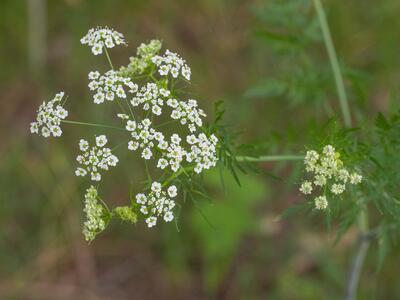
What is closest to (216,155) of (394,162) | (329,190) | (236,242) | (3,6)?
(329,190)

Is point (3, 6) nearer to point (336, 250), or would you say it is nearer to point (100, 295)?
point (100, 295)

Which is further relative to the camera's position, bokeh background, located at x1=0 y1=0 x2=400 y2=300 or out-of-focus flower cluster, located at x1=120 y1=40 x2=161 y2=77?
bokeh background, located at x1=0 y1=0 x2=400 y2=300

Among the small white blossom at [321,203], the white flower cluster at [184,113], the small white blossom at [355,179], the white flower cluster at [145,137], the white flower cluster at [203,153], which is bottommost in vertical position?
the small white blossom at [321,203]

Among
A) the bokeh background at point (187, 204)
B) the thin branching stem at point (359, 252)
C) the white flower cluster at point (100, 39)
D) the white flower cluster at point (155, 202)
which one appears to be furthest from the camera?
the bokeh background at point (187, 204)

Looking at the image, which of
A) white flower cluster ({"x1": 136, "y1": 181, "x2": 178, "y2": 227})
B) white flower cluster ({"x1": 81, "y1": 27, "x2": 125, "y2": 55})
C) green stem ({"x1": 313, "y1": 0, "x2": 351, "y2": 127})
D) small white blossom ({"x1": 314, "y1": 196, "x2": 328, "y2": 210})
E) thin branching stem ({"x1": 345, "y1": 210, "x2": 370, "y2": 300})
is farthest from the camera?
thin branching stem ({"x1": 345, "y1": 210, "x2": 370, "y2": 300})

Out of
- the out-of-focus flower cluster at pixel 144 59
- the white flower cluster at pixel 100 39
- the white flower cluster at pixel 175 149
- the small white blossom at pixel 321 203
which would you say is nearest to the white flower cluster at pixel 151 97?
the white flower cluster at pixel 175 149

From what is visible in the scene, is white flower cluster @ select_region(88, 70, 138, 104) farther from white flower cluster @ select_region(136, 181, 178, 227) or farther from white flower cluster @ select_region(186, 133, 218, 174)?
white flower cluster @ select_region(136, 181, 178, 227)

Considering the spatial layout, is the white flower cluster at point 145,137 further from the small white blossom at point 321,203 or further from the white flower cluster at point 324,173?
the small white blossom at point 321,203

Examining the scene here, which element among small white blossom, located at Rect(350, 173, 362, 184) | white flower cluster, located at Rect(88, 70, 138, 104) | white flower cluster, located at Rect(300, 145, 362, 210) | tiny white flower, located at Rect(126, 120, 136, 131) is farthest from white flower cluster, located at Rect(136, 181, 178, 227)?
small white blossom, located at Rect(350, 173, 362, 184)
